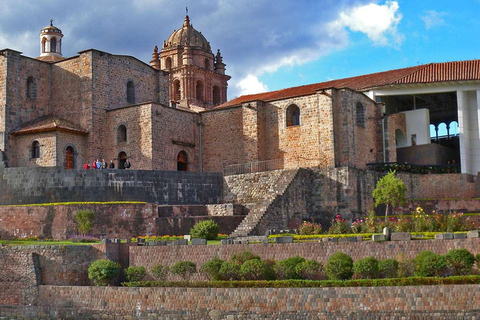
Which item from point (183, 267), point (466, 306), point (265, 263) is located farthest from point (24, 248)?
point (466, 306)

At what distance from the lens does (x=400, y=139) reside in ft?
153

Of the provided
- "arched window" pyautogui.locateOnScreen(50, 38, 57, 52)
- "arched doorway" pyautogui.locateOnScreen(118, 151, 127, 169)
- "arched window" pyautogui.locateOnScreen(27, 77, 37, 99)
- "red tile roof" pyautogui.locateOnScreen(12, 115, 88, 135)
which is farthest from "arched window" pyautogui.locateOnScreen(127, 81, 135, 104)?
"arched window" pyautogui.locateOnScreen(50, 38, 57, 52)

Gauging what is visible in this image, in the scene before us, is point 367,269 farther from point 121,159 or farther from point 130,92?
point 130,92

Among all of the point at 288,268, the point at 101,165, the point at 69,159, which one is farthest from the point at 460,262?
the point at 69,159

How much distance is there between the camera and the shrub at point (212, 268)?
25359mm

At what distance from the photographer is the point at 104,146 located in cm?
4562

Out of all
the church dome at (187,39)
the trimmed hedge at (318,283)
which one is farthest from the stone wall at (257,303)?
the church dome at (187,39)

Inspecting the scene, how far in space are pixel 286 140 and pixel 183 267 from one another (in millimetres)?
18423

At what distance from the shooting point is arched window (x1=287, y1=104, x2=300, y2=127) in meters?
43.3

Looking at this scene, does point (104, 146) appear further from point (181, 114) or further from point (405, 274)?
point (405, 274)

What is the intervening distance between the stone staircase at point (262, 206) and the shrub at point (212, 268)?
265 inches

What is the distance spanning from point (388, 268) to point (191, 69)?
4205cm

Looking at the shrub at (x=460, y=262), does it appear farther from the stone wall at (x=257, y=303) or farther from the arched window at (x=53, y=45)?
the arched window at (x=53, y=45)

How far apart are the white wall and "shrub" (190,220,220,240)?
1885 centimetres
